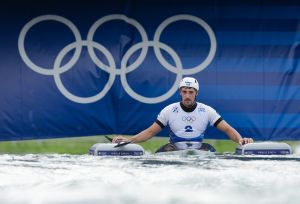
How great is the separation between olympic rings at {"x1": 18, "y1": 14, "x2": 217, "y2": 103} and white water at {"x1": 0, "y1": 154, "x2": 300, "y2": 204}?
689 cm

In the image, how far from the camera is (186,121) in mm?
7184

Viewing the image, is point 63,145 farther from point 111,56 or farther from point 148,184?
point 148,184

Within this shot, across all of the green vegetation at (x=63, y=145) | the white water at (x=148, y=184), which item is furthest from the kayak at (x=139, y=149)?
the green vegetation at (x=63, y=145)

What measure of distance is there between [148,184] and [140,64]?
7.35 metres

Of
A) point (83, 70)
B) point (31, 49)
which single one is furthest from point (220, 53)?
point (31, 49)

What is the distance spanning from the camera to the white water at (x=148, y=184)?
192 cm

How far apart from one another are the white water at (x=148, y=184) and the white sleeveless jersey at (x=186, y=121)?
4.71 m

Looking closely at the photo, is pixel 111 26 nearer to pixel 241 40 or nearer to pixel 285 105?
pixel 241 40

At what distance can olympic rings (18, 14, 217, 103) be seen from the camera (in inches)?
366

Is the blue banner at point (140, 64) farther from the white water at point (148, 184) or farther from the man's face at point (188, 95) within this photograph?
the white water at point (148, 184)

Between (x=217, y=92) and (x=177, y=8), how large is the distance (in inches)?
47.4

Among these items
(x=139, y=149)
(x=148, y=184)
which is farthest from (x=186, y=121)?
(x=148, y=184)

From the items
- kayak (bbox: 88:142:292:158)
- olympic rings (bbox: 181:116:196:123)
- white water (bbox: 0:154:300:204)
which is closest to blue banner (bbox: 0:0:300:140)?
olympic rings (bbox: 181:116:196:123)

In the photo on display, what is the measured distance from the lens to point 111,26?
9.38 m
